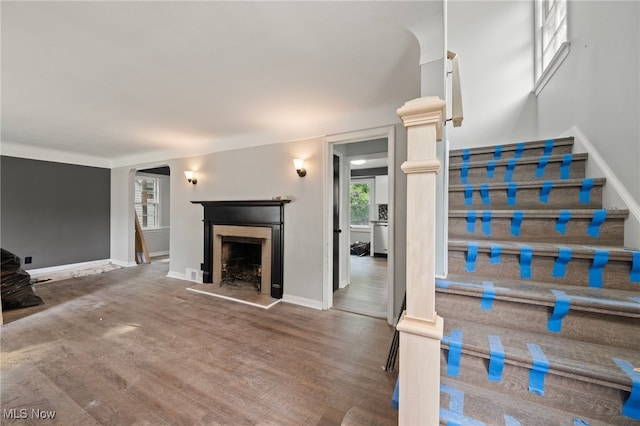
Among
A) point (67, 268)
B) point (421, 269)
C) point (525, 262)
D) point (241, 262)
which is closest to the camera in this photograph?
point (421, 269)

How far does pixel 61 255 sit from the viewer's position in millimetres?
4938

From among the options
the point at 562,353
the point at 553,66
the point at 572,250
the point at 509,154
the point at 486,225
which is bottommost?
the point at 562,353

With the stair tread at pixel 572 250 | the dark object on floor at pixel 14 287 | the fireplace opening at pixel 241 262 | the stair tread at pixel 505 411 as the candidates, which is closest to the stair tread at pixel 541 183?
the stair tread at pixel 572 250

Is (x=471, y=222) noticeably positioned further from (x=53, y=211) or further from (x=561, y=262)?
(x=53, y=211)

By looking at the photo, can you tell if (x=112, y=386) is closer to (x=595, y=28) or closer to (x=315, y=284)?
(x=315, y=284)

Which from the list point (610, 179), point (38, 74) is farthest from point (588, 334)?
point (38, 74)

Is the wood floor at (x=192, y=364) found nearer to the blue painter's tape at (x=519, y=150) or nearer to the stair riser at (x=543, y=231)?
the stair riser at (x=543, y=231)

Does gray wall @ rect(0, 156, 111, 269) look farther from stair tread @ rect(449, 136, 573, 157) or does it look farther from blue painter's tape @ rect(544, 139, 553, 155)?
blue painter's tape @ rect(544, 139, 553, 155)

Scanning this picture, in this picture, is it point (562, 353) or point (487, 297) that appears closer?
point (562, 353)

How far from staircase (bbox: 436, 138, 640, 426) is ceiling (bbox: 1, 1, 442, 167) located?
4.41 feet

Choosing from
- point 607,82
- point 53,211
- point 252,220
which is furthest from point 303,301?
point 53,211

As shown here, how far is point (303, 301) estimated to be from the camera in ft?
10.7

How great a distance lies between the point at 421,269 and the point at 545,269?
3.45 ft

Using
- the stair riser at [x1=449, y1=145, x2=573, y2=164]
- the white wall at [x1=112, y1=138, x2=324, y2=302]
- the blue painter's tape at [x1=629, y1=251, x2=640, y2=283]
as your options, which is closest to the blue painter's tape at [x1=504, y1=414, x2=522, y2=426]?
the blue painter's tape at [x1=629, y1=251, x2=640, y2=283]
